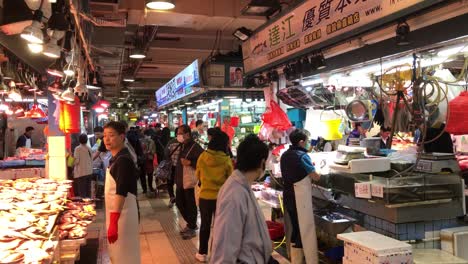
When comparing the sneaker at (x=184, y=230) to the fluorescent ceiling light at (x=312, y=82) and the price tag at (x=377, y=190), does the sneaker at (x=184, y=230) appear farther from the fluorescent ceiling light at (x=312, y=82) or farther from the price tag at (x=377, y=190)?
the price tag at (x=377, y=190)

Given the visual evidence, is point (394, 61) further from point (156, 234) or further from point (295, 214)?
point (156, 234)

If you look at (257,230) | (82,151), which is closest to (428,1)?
(257,230)

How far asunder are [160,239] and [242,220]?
5.45 meters

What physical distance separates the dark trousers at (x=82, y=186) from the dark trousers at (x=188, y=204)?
10.2ft

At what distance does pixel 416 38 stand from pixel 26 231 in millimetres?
4476

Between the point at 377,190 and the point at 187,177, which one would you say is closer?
the point at 377,190

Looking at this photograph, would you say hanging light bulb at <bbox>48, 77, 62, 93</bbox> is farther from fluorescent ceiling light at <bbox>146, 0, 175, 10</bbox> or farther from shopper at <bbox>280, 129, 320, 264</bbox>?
shopper at <bbox>280, 129, 320, 264</bbox>

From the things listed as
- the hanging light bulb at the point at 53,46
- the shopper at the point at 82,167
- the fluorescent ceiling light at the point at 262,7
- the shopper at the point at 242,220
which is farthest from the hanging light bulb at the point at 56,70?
the shopper at the point at 242,220

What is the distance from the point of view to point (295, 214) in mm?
6066

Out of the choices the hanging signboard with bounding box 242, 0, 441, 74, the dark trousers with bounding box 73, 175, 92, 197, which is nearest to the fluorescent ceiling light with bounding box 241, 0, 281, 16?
the hanging signboard with bounding box 242, 0, 441, 74

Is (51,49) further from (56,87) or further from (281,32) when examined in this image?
(281,32)

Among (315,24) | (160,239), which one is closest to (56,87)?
(160,239)

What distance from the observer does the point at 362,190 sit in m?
4.77

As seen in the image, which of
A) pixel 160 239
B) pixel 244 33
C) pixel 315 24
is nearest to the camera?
pixel 315 24
